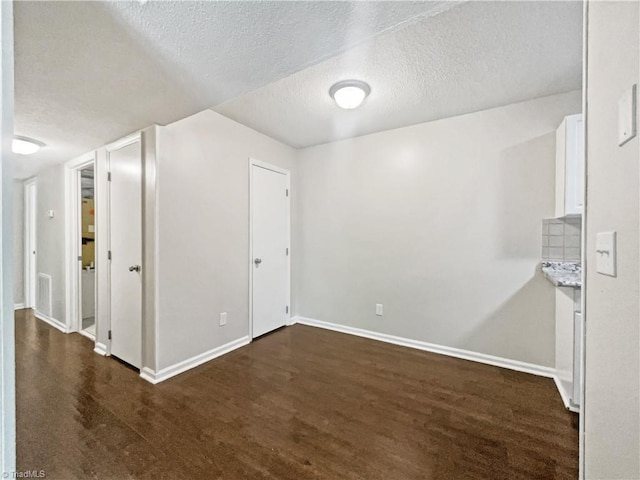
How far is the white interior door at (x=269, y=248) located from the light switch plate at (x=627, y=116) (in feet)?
9.46

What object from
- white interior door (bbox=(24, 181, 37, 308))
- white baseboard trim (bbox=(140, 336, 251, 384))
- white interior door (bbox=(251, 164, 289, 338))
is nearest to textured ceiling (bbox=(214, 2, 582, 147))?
white interior door (bbox=(251, 164, 289, 338))

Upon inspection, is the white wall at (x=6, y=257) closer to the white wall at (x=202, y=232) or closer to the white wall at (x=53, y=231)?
the white wall at (x=202, y=232)

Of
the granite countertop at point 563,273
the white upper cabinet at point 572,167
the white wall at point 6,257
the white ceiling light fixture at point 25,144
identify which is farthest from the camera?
the white ceiling light fixture at point 25,144

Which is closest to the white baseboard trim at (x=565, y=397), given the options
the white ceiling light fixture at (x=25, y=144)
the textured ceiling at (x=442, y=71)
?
the textured ceiling at (x=442, y=71)

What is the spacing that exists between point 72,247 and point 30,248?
216 centimetres

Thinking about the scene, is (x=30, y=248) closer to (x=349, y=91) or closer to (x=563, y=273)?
(x=349, y=91)

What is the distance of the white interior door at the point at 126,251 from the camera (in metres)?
2.43

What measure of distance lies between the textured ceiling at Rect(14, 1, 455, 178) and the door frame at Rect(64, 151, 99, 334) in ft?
5.79

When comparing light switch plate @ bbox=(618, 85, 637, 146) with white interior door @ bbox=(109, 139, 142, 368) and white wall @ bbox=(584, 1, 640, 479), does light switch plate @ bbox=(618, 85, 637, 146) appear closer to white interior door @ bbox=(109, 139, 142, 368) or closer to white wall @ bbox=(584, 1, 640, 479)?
white wall @ bbox=(584, 1, 640, 479)

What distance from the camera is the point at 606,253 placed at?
78 centimetres

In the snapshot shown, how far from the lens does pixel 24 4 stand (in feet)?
3.48

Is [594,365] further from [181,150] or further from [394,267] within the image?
[181,150]

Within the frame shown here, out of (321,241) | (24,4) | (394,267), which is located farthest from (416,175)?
(24,4)

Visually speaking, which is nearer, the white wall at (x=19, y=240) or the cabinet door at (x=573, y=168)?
the cabinet door at (x=573, y=168)
